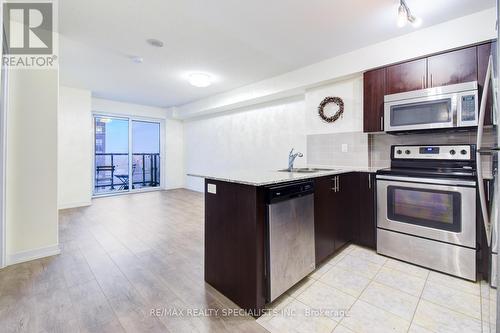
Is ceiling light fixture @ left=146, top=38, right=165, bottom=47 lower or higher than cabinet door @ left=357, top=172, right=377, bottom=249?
higher

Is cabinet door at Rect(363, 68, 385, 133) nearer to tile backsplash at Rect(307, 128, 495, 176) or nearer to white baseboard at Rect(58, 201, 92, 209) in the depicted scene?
tile backsplash at Rect(307, 128, 495, 176)

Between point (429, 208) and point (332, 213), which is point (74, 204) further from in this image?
point (429, 208)

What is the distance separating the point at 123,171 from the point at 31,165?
4.39 meters

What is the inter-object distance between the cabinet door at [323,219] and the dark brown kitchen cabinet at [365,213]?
1.76 ft

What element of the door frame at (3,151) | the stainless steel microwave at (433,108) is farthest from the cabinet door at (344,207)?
the door frame at (3,151)

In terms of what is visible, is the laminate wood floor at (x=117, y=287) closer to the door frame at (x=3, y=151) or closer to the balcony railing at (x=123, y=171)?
the door frame at (x=3, y=151)

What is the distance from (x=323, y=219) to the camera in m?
2.35

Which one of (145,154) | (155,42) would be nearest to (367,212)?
(155,42)

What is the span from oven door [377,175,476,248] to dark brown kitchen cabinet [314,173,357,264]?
1.13 feet

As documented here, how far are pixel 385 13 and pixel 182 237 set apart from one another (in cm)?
355

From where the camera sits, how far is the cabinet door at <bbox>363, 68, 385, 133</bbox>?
2.81 metres

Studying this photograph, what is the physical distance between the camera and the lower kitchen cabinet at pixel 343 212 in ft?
7.58

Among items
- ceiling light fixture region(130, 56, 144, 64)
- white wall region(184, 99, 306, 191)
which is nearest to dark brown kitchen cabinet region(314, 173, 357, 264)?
white wall region(184, 99, 306, 191)

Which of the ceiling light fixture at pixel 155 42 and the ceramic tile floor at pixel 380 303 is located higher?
the ceiling light fixture at pixel 155 42
